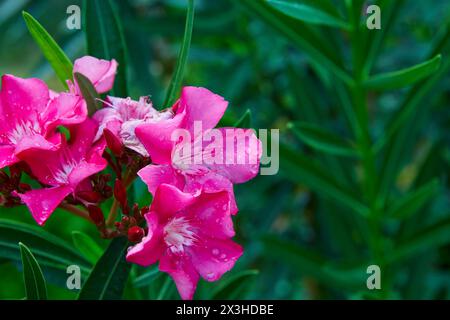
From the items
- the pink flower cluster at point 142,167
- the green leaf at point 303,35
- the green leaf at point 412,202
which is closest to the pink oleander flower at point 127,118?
the pink flower cluster at point 142,167

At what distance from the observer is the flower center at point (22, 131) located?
2.15 ft

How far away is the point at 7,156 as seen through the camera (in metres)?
0.64

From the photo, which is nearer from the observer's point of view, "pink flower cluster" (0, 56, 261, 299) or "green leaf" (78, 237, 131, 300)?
"pink flower cluster" (0, 56, 261, 299)

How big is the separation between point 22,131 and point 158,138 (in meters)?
0.13

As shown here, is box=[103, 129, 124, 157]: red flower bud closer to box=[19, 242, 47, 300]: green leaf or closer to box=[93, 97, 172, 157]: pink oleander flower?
box=[93, 97, 172, 157]: pink oleander flower

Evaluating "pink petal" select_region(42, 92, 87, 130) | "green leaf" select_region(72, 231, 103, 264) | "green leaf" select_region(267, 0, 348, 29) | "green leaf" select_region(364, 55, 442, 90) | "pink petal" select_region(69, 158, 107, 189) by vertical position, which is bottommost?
"green leaf" select_region(72, 231, 103, 264)

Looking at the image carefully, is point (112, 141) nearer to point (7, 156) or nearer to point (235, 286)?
point (7, 156)

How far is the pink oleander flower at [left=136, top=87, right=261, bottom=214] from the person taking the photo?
616 millimetres

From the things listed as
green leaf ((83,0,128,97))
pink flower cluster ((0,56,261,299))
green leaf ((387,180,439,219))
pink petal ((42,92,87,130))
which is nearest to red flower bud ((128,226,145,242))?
pink flower cluster ((0,56,261,299))

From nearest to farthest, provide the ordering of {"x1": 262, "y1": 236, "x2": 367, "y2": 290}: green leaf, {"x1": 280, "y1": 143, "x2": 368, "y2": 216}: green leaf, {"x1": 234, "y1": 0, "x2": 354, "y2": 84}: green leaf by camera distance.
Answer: {"x1": 234, "y1": 0, "x2": 354, "y2": 84}: green leaf → {"x1": 280, "y1": 143, "x2": 368, "y2": 216}: green leaf → {"x1": 262, "y1": 236, "x2": 367, "y2": 290}: green leaf

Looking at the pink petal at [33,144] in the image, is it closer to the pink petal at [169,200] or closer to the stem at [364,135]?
the pink petal at [169,200]

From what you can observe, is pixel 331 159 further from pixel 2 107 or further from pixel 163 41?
pixel 163 41

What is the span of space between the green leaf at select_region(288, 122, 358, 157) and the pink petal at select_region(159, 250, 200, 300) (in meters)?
0.47
